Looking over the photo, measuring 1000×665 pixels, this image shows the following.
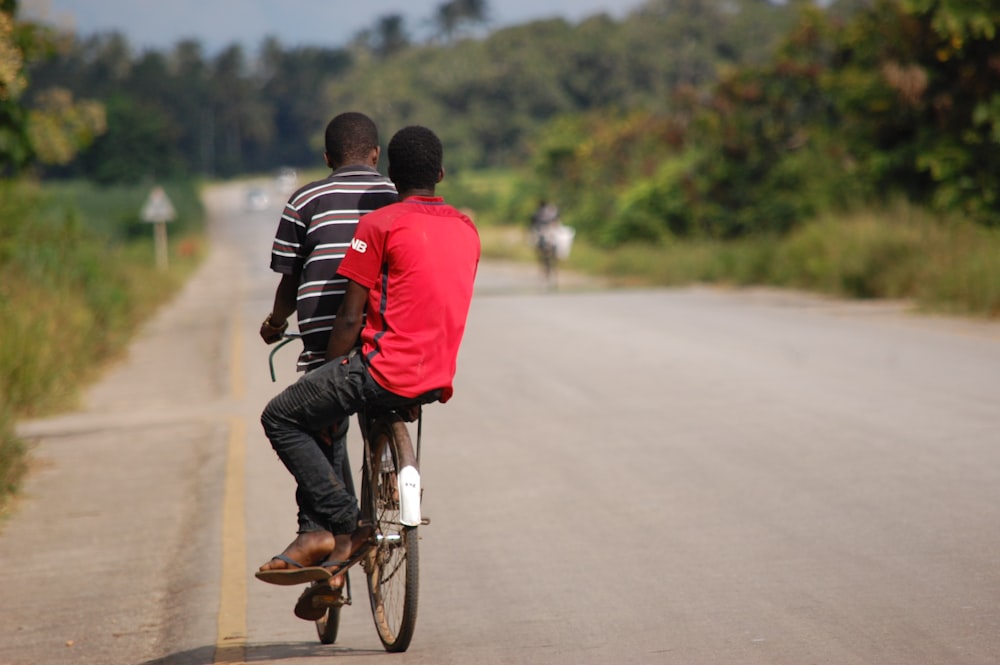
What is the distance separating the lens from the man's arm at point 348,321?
515 cm

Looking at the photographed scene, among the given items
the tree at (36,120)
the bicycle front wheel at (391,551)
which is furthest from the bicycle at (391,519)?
the tree at (36,120)

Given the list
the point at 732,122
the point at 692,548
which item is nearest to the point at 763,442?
the point at 692,548

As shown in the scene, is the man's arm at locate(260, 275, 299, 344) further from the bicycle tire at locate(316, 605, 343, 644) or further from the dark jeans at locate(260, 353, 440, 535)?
the bicycle tire at locate(316, 605, 343, 644)

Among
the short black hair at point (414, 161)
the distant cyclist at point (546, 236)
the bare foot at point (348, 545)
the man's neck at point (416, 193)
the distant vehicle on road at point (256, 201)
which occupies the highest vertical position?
the short black hair at point (414, 161)

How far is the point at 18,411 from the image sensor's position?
1435 centimetres

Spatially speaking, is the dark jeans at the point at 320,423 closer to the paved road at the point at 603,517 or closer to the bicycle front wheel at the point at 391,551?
the bicycle front wheel at the point at 391,551

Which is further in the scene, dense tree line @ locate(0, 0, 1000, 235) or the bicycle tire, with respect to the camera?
dense tree line @ locate(0, 0, 1000, 235)

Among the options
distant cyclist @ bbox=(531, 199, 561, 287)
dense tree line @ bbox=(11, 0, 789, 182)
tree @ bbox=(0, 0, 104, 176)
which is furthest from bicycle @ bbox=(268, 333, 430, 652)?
dense tree line @ bbox=(11, 0, 789, 182)

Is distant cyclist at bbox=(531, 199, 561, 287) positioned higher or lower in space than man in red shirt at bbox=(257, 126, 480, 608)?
lower

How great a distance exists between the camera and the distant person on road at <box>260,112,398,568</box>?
5344mm

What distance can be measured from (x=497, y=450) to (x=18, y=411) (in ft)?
20.4

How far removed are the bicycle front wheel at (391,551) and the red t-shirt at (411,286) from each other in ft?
0.93

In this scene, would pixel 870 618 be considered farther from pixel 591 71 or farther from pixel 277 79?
pixel 277 79

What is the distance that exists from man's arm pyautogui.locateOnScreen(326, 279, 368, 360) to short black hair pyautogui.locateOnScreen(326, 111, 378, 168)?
57 cm
